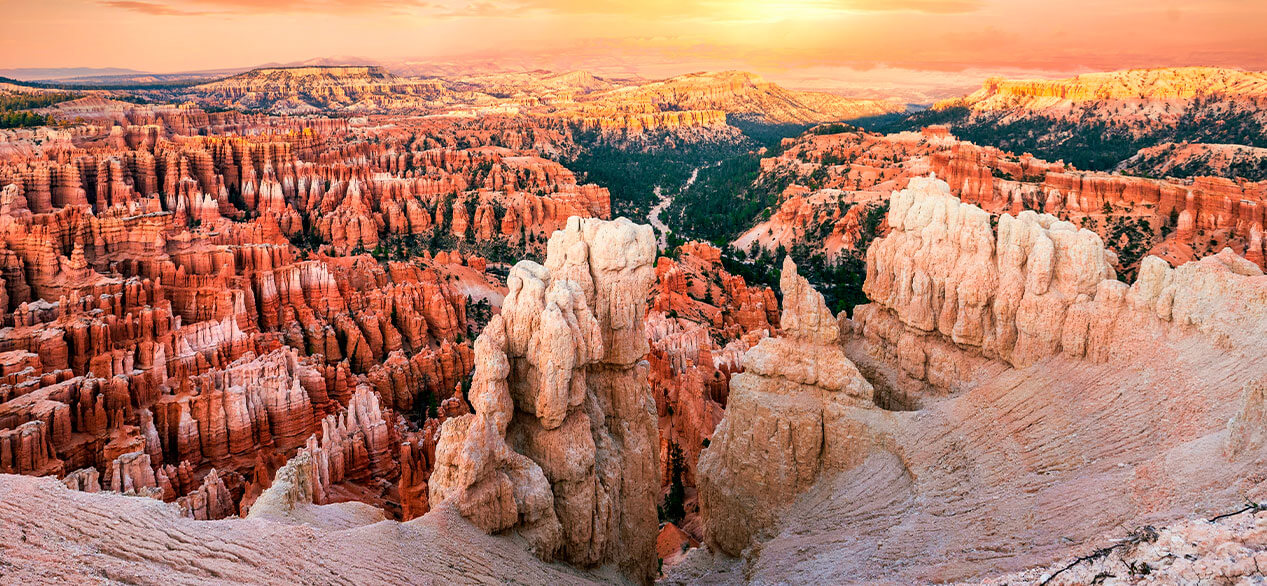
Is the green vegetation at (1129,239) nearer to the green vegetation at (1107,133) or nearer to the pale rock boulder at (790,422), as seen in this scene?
the green vegetation at (1107,133)

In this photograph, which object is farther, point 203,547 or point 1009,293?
point 1009,293

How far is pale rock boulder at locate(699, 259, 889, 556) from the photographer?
58.1ft

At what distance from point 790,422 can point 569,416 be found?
579 cm

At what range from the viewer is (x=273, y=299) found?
35906 millimetres

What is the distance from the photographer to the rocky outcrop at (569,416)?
12891mm

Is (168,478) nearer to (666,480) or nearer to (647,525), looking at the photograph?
(647,525)

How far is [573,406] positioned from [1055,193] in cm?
5613

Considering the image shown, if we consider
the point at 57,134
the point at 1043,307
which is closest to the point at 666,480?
the point at 1043,307

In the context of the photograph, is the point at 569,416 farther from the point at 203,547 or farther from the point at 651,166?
the point at 651,166

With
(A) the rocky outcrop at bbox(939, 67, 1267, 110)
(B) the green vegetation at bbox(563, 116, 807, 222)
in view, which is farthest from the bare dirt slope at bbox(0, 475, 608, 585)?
(A) the rocky outcrop at bbox(939, 67, 1267, 110)

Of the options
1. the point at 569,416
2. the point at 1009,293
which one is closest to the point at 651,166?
the point at 1009,293

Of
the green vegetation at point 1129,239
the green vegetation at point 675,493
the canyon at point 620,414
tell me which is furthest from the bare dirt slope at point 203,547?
the green vegetation at point 1129,239

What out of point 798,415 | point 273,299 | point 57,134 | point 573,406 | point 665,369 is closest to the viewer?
point 573,406

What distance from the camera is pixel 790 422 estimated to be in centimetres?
1806
